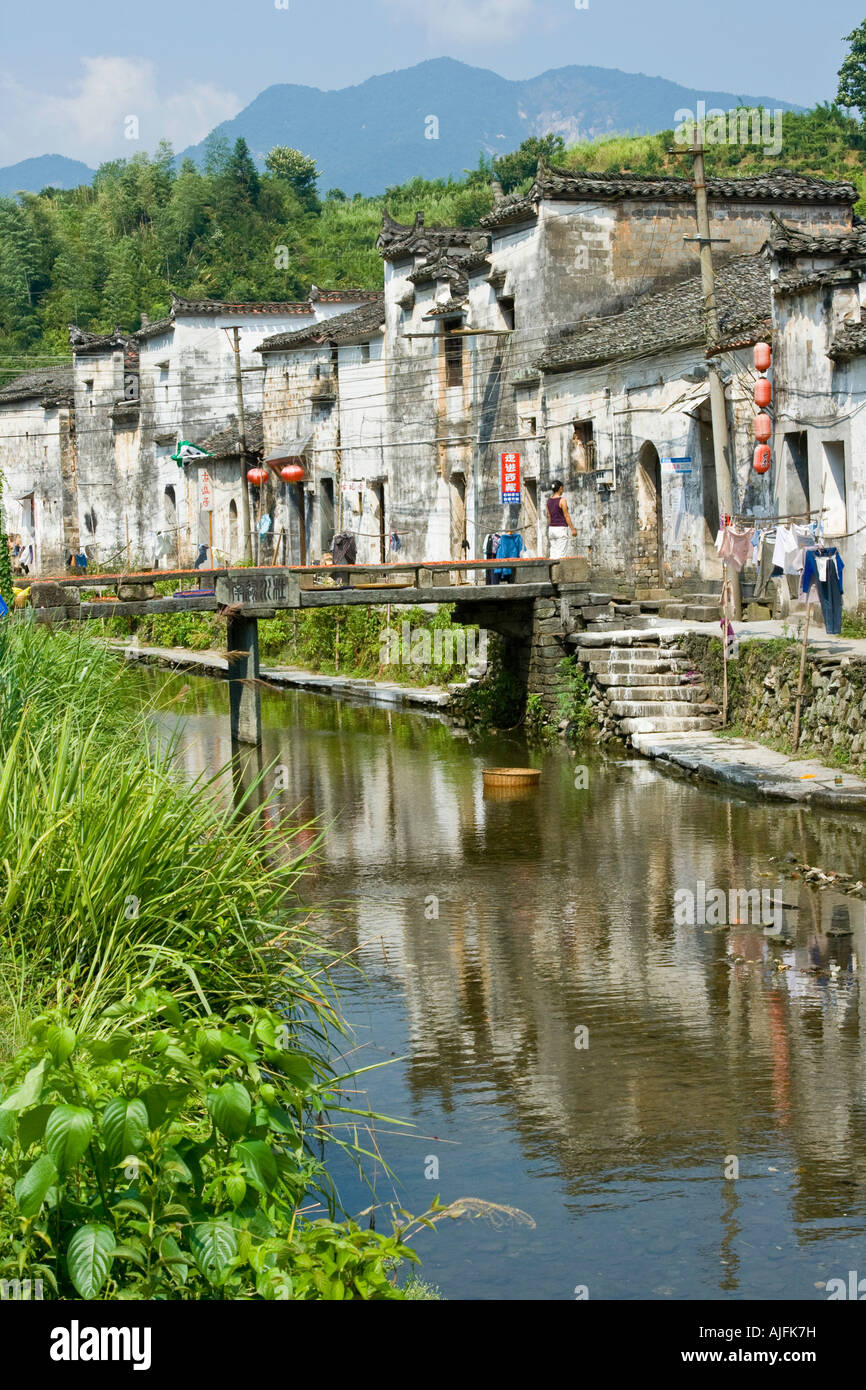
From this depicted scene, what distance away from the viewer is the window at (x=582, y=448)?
27.8 metres

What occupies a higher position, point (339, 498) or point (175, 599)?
point (339, 498)

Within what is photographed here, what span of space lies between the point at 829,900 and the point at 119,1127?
8.07m

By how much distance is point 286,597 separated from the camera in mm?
19484

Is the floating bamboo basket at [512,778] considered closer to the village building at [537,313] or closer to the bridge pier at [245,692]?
the bridge pier at [245,692]

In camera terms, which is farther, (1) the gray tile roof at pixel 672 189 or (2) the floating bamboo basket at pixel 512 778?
(1) the gray tile roof at pixel 672 189

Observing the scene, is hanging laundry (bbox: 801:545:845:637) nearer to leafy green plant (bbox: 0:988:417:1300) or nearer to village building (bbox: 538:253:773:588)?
village building (bbox: 538:253:773:588)

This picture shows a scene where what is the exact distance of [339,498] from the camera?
37.9 m

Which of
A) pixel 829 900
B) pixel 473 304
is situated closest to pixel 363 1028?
pixel 829 900

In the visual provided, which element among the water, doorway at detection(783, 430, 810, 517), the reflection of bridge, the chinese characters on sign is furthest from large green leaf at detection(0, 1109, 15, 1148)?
the chinese characters on sign

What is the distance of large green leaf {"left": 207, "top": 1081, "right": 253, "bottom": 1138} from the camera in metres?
4.78

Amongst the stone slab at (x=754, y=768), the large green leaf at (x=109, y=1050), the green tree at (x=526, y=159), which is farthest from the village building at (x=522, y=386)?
the large green leaf at (x=109, y=1050)

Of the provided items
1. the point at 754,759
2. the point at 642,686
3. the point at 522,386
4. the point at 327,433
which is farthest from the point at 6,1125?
the point at 327,433

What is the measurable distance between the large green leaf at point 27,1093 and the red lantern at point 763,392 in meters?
17.5
